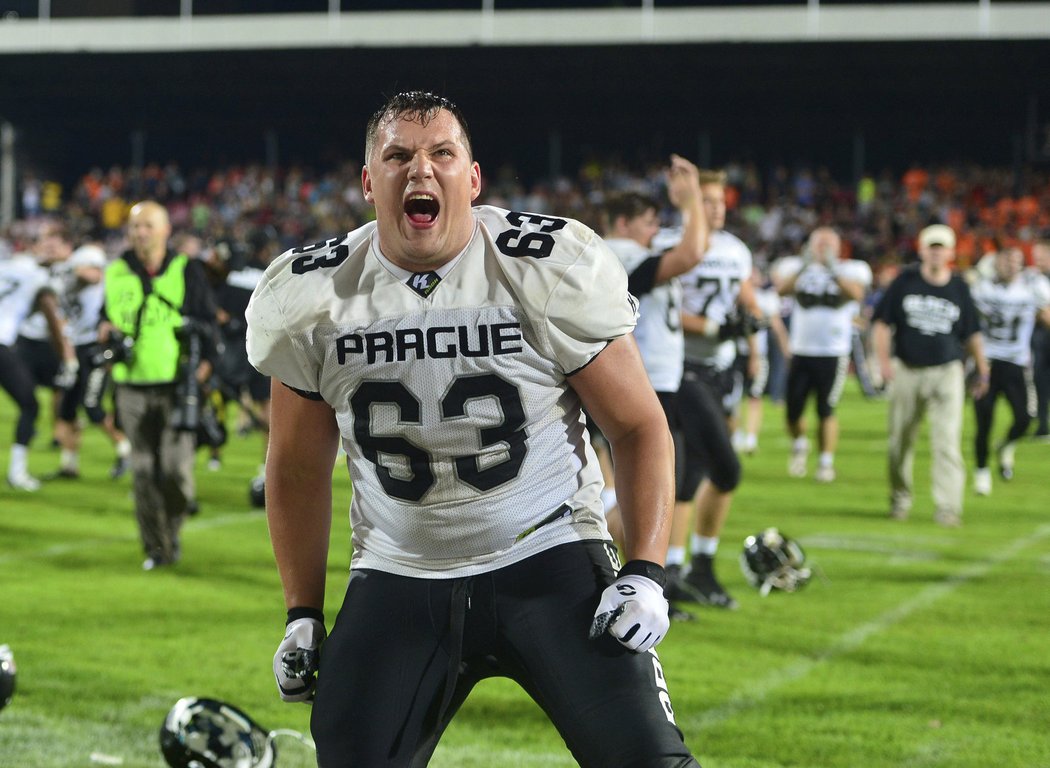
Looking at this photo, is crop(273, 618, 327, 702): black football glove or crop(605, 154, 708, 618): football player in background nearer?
crop(273, 618, 327, 702): black football glove

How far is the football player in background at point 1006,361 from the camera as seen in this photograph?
12.7 meters

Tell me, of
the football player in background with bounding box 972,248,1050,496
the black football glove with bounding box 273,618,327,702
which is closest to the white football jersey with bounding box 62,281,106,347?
the football player in background with bounding box 972,248,1050,496

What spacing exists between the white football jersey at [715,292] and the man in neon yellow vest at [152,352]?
9.19 ft

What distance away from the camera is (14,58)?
36.7m

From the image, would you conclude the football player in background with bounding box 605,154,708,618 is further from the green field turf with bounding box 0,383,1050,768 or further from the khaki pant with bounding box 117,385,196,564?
the khaki pant with bounding box 117,385,196,564

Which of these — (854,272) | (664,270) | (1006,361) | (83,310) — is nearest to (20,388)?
(83,310)

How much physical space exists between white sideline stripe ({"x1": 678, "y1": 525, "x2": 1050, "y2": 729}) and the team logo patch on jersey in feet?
9.40

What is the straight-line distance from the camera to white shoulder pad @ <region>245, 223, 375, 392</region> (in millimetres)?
3084

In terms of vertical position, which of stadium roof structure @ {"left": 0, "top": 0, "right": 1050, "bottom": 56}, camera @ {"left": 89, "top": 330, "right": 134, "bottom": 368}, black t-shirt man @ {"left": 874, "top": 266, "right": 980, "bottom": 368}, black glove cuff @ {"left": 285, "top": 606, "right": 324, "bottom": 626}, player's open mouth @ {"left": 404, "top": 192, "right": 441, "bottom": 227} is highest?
stadium roof structure @ {"left": 0, "top": 0, "right": 1050, "bottom": 56}

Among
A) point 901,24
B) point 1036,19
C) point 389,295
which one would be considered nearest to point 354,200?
point 901,24

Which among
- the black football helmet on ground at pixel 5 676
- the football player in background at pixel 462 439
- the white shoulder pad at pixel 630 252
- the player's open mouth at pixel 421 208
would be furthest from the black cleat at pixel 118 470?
the player's open mouth at pixel 421 208

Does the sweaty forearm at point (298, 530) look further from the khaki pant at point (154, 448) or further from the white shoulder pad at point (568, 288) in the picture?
the khaki pant at point (154, 448)

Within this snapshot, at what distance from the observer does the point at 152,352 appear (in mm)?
8438

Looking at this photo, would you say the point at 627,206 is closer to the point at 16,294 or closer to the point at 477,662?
the point at 477,662
